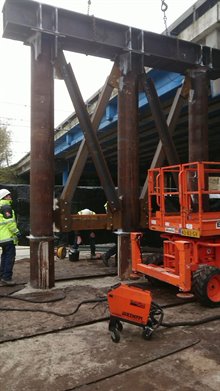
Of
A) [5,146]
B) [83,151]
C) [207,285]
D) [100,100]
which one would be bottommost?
[207,285]

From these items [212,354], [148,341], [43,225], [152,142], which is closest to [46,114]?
[43,225]

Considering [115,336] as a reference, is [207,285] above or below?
above

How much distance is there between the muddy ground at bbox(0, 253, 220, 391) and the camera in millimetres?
3500

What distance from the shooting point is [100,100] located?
8.26m

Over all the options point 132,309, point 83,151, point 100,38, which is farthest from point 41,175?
point 132,309

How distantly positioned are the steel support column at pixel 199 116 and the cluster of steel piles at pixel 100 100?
0.02 m

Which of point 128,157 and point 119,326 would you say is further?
point 128,157

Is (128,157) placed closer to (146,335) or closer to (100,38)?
A: (100,38)

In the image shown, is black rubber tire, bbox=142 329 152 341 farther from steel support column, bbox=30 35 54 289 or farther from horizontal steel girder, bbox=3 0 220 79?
horizontal steel girder, bbox=3 0 220 79

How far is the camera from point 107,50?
823 cm

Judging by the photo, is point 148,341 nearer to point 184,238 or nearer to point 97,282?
point 184,238

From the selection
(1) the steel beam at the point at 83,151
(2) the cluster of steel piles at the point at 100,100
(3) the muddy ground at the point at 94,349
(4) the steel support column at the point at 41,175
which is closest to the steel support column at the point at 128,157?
(2) the cluster of steel piles at the point at 100,100

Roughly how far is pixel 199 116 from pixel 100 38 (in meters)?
2.91

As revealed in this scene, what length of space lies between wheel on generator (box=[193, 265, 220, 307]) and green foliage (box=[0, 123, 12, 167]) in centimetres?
4425
